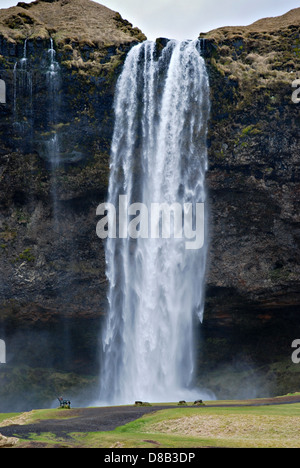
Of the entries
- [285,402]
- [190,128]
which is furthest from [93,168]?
[285,402]

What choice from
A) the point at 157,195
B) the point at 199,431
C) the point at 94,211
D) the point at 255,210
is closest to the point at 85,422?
the point at 199,431

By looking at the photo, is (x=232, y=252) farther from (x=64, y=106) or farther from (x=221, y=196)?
(x=64, y=106)

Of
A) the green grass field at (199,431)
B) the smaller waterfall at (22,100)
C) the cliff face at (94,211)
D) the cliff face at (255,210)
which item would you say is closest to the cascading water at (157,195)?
the cliff face at (94,211)

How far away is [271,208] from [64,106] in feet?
64.8

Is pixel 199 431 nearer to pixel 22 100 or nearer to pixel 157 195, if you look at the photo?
A: pixel 157 195

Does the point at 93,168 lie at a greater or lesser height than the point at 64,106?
lesser

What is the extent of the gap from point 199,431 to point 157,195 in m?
29.2

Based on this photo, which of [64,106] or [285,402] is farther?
[64,106]

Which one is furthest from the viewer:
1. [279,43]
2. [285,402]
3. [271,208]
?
[279,43]

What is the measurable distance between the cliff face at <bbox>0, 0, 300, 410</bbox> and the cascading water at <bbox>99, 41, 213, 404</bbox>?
47.5 inches

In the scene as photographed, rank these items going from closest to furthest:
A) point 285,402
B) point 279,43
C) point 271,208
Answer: point 285,402 < point 271,208 < point 279,43

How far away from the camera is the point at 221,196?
174 feet

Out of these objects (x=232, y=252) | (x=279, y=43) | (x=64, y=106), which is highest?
(x=279, y=43)

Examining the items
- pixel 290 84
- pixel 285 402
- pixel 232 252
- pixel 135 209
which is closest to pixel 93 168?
pixel 135 209
